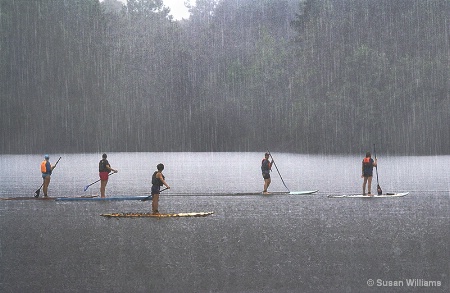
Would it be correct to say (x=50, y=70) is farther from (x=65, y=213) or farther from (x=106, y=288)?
(x=106, y=288)

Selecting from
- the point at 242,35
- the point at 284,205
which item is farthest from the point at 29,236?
the point at 242,35

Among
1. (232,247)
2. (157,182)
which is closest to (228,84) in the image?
(157,182)

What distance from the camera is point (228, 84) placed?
374ft

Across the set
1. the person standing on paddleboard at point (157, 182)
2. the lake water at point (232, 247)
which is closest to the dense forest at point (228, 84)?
the lake water at point (232, 247)

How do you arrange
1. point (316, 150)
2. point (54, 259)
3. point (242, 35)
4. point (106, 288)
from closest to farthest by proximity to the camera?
1. point (106, 288)
2. point (54, 259)
3. point (316, 150)
4. point (242, 35)

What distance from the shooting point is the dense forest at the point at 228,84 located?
86.8 metres

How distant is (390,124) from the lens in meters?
87.2

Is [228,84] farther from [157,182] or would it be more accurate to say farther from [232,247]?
[232,247]

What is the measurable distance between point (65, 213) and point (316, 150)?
7429 cm

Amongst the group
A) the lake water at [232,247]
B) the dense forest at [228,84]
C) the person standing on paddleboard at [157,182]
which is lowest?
the lake water at [232,247]

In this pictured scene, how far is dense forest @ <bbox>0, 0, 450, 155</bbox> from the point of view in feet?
285

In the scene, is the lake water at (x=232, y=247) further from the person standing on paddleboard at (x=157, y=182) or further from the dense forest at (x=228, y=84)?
the dense forest at (x=228, y=84)

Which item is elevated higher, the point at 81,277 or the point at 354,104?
the point at 354,104

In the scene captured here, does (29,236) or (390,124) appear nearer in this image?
(29,236)
